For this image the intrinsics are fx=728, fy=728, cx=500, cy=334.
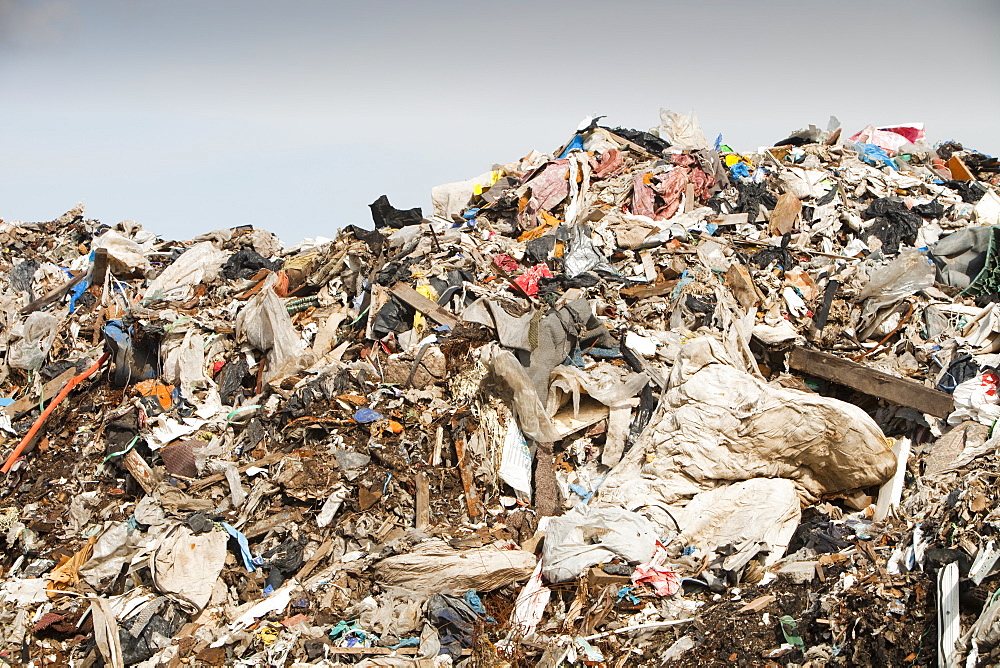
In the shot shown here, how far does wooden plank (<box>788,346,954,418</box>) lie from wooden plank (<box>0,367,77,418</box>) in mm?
6788

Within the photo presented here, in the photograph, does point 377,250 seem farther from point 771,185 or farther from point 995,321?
point 995,321

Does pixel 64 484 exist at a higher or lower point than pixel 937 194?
lower

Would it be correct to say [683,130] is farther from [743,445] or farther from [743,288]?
[743,445]

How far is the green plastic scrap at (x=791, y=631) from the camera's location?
144 inches

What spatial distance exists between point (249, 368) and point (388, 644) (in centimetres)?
340

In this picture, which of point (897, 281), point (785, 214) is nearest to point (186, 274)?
point (785, 214)

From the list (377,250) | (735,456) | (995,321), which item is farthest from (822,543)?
(377,250)

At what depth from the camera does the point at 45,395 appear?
6887 millimetres

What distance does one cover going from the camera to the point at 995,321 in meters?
6.34

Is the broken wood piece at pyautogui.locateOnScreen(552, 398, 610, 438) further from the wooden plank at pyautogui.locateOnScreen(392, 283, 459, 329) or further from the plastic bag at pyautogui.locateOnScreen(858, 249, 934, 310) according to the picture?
the plastic bag at pyautogui.locateOnScreen(858, 249, 934, 310)

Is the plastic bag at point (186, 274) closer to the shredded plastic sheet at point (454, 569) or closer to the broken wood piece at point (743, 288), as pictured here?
the shredded plastic sheet at point (454, 569)

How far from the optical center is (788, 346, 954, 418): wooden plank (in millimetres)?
5359

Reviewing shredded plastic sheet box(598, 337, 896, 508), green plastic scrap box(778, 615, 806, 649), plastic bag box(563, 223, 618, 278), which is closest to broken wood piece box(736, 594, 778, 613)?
green plastic scrap box(778, 615, 806, 649)

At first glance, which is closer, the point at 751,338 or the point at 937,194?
the point at 751,338
